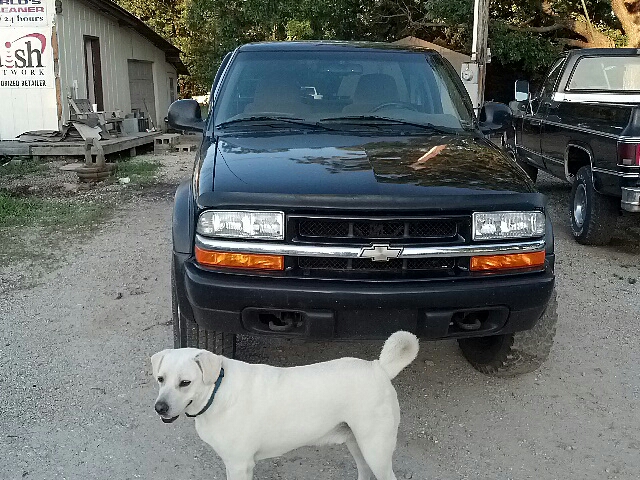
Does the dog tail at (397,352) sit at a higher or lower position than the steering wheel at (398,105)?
lower

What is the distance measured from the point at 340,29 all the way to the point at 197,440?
17784mm

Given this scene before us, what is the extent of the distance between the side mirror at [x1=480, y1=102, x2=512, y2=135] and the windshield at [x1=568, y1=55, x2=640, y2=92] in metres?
3.78

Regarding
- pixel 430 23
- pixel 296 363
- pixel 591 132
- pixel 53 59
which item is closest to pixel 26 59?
pixel 53 59

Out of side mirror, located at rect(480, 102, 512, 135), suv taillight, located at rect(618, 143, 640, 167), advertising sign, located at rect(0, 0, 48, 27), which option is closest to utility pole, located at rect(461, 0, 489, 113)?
suv taillight, located at rect(618, 143, 640, 167)

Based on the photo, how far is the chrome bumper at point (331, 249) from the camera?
298 centimetres

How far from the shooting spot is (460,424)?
3.48 metres

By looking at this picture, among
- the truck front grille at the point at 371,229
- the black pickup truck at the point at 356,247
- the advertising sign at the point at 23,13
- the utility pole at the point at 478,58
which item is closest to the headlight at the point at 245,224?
the black pickup truck at the point at 356,247

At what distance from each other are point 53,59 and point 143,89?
544cm

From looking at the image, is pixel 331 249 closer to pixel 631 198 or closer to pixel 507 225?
pixel 507 225

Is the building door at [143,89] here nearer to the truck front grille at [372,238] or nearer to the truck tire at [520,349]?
the truck tire at [520,349]

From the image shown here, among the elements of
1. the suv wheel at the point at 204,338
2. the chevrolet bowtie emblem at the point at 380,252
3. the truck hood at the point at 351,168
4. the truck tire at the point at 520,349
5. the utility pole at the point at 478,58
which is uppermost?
the utility pole at the point at 478,58

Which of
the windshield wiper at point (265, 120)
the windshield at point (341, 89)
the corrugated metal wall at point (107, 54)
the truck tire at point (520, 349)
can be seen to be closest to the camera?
the truck tire at point (520, 349)

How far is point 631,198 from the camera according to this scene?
5.86 metres

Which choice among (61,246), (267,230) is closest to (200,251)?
(267,230)
